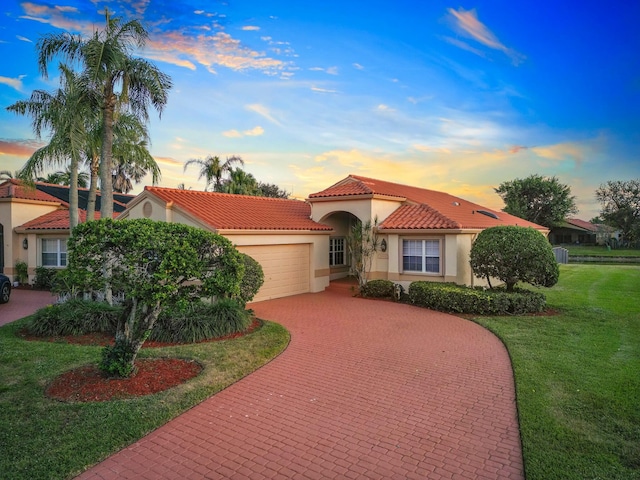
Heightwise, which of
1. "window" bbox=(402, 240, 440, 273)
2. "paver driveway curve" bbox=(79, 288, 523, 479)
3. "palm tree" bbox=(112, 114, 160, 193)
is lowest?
"paver driveway curve" bbox=(79, 288, 523, 479)

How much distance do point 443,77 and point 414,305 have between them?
9033 millimetres

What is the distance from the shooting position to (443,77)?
1612 cm

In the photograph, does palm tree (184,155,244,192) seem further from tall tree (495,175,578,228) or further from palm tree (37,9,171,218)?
tall tree (495,175,578,228)

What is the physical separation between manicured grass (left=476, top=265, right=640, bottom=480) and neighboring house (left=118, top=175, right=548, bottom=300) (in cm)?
479

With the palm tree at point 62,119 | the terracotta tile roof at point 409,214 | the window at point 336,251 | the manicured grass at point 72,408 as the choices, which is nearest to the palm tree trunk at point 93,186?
the palm tree at point 62,119

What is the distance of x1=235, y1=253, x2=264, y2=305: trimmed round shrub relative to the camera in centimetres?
1296

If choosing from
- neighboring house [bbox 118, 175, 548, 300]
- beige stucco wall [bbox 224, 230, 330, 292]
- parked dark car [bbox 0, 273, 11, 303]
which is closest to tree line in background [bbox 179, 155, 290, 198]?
neighboring house [bbox 118, 175, 548, 300]

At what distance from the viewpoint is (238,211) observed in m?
17.1

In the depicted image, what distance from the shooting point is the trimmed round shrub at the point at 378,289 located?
17.0m

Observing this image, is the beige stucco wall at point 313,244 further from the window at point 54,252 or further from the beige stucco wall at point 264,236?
the window at point 54,252

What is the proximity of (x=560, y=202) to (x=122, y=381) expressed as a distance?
5247cm

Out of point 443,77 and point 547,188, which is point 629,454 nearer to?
point 443,77

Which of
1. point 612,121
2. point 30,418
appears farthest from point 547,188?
point 30,418

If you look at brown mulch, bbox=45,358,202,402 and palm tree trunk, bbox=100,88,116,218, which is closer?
brown mulch, bbox=45,358,202,402
